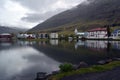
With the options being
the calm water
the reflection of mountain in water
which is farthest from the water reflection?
the reflection of mountain in water

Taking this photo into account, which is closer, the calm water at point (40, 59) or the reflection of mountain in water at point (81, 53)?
the calm water at point (40, 59)

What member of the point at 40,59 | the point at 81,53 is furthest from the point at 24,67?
the point at 81,53

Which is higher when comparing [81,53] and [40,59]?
[81,53]

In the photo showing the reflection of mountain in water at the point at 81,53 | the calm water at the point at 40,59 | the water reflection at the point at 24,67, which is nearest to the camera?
the water reflection at the point at 24,67

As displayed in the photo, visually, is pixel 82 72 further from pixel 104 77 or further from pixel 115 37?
pixel 115 37

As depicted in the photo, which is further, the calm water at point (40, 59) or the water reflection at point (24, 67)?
the calm water at point (40, 59)

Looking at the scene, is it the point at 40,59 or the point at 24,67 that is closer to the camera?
the point at 24,67

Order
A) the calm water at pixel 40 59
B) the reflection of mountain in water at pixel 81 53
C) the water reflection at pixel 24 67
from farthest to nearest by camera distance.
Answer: the reflection of mountain in water at pixel 81 53, the calm water at pixel 40 59, the water reflection at pixel 24 67

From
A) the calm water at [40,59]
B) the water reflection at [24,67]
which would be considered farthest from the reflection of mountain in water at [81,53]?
the water reflection at [24,67]

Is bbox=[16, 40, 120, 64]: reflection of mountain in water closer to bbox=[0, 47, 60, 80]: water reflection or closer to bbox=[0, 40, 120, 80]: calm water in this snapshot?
bbox=[0, 40, 120, 80]: calm water

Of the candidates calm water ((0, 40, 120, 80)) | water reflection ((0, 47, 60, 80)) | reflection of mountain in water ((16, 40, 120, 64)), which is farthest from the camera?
reflection of mountain in water ((16, 40, 120, 64))

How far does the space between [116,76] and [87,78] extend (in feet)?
11.6

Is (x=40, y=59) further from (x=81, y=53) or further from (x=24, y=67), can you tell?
(x=81, y=53)

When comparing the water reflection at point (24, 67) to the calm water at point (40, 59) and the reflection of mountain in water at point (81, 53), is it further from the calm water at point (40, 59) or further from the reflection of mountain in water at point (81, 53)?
the reflection of mountain in water at point (81, 53)
